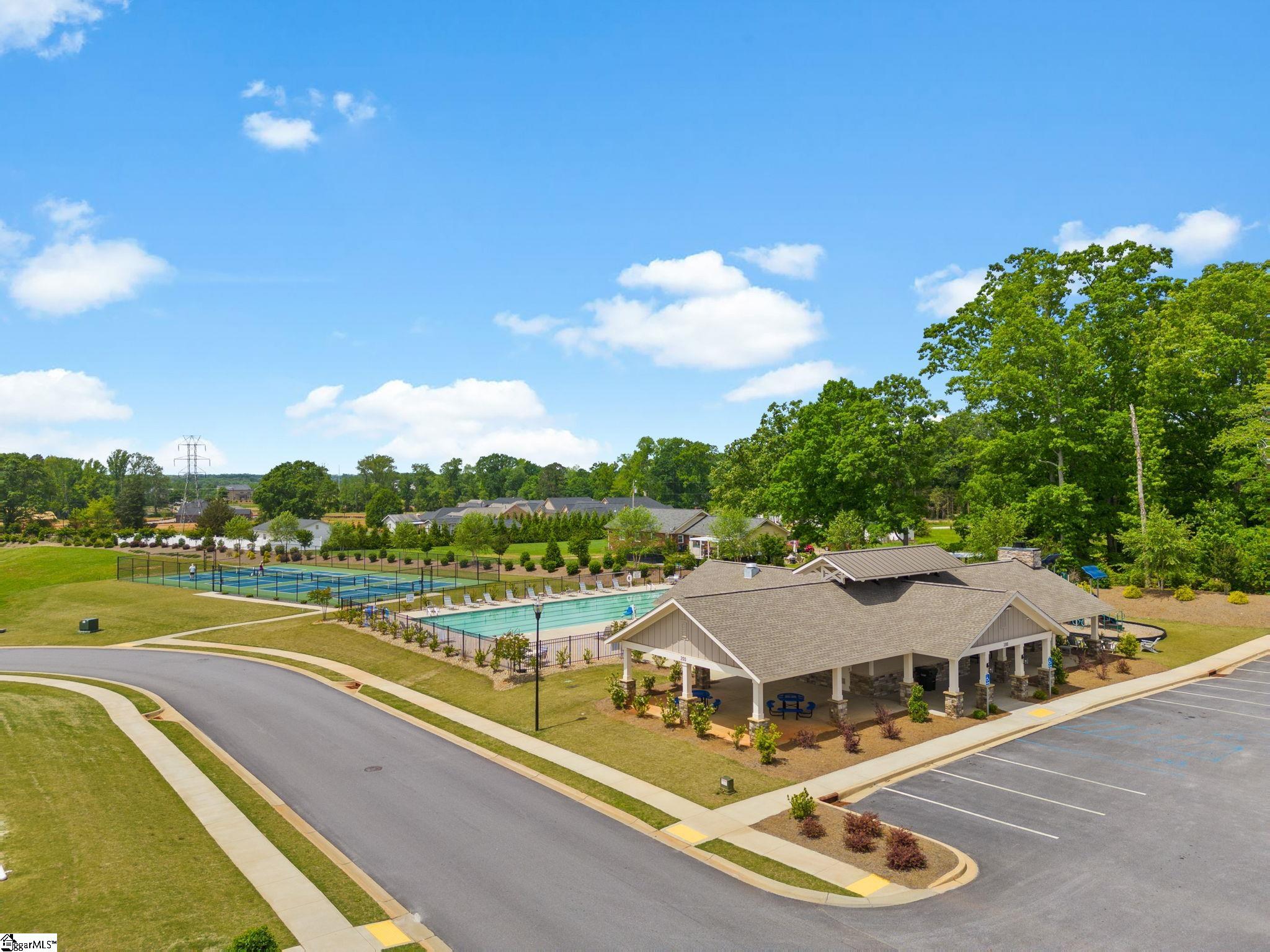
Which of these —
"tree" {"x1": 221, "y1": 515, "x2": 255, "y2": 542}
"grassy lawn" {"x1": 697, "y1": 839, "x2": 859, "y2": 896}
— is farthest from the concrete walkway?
"tree" {"x1": 221, "y1": 515, "x2": 255, "y2": 542}

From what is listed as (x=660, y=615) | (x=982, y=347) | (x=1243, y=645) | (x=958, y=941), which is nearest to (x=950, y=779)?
(x=958, y=941)

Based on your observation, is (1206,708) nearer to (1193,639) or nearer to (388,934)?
(1193,639)

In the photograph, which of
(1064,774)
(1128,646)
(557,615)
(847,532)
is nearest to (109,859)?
(1064,774)

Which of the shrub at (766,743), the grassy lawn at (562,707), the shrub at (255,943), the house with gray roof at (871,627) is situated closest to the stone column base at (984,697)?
the house with gray roof at (871,627)

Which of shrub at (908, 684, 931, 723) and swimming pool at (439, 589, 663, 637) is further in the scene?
swimming pool at (439, 589, 663, 637)

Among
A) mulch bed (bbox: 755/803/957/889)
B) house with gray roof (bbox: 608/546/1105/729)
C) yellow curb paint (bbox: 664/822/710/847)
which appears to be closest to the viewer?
mulch bed (bbox: 755/803/957/889)

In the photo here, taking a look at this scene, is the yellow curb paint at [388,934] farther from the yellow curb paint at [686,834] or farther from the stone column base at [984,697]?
the stone column base at [984,697]

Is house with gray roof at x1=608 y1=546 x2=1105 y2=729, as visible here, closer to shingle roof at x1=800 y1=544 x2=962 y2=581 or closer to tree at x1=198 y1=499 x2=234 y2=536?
shingle roof at x1=800 y1=544 x2=962 y2=581
